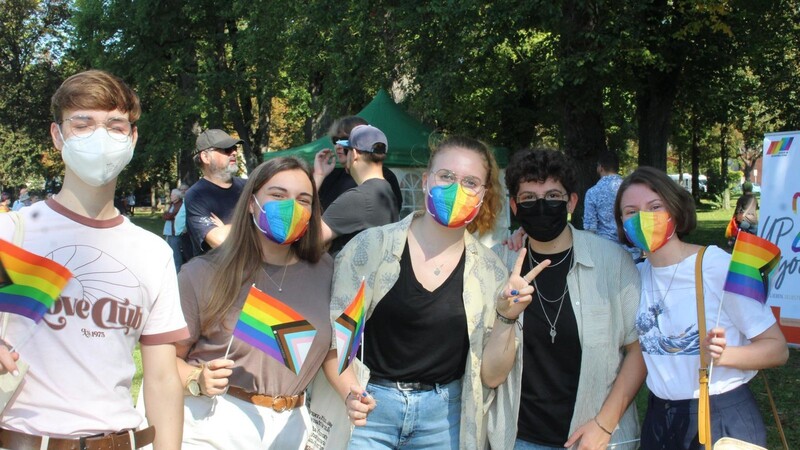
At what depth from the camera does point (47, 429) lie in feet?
7.16

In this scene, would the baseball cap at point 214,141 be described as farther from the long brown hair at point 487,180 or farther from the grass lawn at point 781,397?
the long brown hair at point 487,180

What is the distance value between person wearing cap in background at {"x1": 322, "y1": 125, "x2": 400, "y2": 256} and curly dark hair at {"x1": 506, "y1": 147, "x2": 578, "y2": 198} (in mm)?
1237

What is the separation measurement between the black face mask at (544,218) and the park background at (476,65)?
11.8 feet

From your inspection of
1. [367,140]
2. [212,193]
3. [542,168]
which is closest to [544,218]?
[542,168]

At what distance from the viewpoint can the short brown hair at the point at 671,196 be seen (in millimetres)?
3135

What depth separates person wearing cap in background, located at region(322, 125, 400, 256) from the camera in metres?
4.40

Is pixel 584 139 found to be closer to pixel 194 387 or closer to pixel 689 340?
pixel 689 340

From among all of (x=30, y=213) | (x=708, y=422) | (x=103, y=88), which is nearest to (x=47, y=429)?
(x=30, y=213)

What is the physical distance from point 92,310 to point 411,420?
1.33 metres

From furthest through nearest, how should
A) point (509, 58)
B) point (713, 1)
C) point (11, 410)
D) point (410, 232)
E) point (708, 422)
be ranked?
1. point (509, 58)
2. point (713, 1)
3. point (410, 232)
4. point (708, 422)
5. point (11, 410)

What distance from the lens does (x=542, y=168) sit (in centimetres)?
331

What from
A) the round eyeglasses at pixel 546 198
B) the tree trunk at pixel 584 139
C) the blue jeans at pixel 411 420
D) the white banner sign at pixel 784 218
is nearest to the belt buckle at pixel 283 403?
the blue jeans at pixel 411 420

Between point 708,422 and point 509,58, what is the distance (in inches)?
683

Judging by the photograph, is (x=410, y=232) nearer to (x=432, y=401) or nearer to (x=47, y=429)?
(x=432, y=401)
